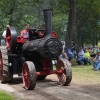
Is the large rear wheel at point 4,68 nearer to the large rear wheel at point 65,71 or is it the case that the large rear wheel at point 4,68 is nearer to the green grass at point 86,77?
the large rear wheel at point 65,71

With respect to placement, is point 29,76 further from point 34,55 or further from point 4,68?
point 4,68

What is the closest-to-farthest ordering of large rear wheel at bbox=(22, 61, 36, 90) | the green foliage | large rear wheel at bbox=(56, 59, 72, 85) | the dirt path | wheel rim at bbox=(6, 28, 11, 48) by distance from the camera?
the dirt path < large rear wheel at bbox=(22, 61, 36, 90) < large rear wheel at bbox=(56, 59, 72, 85) < wheel rim at bbox=(6, 28, 11, 48) < the green foliage

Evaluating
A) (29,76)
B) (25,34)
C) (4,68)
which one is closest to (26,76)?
(29,76)

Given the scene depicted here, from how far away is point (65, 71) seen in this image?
36.2 feet

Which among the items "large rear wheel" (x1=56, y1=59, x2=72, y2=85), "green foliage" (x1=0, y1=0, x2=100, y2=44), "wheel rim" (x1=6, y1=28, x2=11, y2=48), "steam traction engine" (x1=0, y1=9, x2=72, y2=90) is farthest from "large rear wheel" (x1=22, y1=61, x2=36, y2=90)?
"green foliage" (x1=0, y1=0, x2=100, y2=44)

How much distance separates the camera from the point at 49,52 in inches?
409

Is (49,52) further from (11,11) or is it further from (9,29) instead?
(11,11)

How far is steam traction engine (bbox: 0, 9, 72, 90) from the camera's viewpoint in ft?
34.4

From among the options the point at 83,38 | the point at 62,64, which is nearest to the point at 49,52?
the point at 62,64

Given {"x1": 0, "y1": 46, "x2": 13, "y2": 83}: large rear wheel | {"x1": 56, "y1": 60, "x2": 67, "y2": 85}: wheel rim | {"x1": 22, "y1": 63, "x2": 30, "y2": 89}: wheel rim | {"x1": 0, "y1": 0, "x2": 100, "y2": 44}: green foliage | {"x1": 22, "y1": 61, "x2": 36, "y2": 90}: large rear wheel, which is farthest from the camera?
{"x1": 0, "y1": 0, "x2": 100, "y2": 44}: green foliage

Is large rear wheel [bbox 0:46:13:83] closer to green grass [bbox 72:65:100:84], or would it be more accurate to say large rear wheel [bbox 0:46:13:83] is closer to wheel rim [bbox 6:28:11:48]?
wheel rim [bbox 6:28:11:48]

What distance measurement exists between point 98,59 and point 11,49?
22.3 feet

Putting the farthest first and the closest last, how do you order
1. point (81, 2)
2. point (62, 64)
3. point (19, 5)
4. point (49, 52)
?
point (19, 5)
point (81, 2)
point (62, 64)
point (49, 52)

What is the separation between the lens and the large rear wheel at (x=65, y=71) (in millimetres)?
10797
